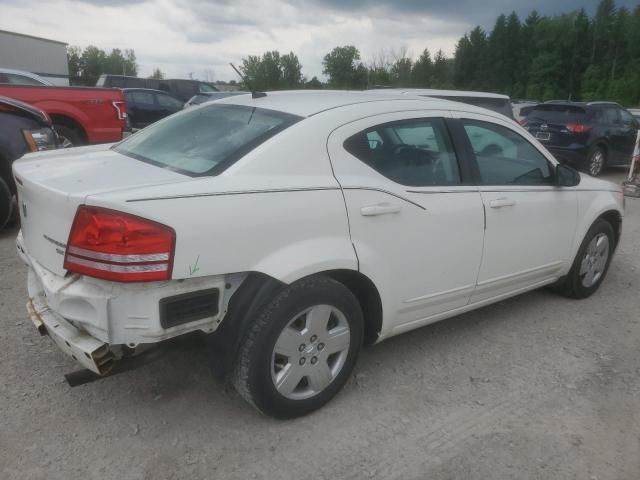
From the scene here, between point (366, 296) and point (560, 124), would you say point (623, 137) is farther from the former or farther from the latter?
point (366, 296)

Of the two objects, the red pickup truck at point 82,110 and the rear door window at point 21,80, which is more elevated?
the rear door window at point 21,80

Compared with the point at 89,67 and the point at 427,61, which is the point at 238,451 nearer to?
the point at 427,61

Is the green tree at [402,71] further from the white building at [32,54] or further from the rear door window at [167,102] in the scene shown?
the rear door window at [167,102]

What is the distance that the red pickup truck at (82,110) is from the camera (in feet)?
26.6

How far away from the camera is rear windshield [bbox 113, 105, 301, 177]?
2580mm

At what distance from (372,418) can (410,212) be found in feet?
3.61

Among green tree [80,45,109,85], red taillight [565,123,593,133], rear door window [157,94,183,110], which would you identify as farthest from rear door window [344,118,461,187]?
green tree [80,45,109,85]

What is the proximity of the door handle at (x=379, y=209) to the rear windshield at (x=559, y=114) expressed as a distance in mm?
9800

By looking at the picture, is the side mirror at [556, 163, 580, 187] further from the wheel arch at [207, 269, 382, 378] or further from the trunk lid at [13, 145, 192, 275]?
the trunk lid at [13, 145, 192, 275]

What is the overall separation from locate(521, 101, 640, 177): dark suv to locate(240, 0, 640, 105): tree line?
1676 inches

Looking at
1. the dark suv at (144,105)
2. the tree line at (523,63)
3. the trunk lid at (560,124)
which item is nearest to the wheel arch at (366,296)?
the trunk lid at (560,124)

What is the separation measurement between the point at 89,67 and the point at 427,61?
52.2 meters

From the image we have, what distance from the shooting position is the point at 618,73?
60000 millimetres

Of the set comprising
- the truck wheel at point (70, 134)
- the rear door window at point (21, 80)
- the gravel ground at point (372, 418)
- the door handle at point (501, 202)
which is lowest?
the gravel ground at point (372, 418)
